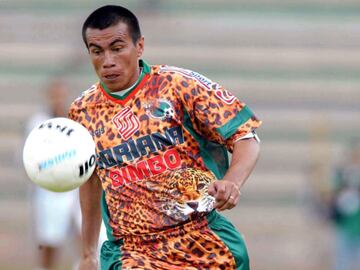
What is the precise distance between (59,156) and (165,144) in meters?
0.67

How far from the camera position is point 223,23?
746 inches

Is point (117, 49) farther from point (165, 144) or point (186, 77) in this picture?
point (165, 144)

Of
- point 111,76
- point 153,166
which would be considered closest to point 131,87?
point 111,76

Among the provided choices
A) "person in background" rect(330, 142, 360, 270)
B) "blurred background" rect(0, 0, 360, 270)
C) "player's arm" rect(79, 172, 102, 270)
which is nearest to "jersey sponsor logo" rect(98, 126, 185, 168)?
"player's arm" rect(79, 172, 102, 270)

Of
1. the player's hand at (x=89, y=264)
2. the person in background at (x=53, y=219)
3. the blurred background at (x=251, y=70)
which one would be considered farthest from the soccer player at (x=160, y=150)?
the blurred background at (x=251, y=70)

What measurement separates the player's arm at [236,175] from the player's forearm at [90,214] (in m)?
1.04

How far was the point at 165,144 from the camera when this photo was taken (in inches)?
229

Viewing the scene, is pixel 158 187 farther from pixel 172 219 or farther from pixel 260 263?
pixel 260 263

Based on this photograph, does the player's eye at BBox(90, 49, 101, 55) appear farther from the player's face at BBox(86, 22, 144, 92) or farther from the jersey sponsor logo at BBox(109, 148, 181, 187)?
the jersey sponsor logo at BBox(109, 148, 181, 187)

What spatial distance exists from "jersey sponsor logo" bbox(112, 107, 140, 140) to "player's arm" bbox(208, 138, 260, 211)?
59 centimetres

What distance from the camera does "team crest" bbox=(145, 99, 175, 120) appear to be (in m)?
5.77

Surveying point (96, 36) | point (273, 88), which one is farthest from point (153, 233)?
point (273, 88)

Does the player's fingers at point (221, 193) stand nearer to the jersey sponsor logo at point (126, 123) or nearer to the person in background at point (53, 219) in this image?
the jersey sponsor logo at point (126, 123)

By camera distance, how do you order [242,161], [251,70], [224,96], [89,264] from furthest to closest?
[251,70] → [89,264] → [224,96] → [242,161]
